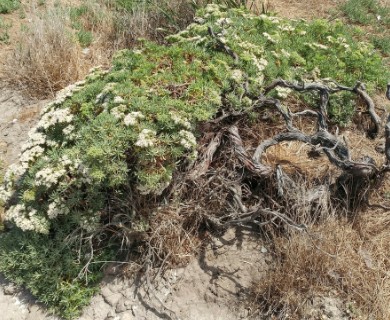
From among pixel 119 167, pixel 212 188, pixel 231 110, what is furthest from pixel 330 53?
pixel 119 167

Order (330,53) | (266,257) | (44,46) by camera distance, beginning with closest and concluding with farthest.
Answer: (266,257) < (330,53) < (44,46)

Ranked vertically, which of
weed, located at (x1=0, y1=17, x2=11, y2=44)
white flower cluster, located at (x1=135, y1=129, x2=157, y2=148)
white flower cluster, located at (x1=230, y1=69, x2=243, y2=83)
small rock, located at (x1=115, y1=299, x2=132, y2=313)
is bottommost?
small rock, located at (x1=115, y1=299, x2=132, y2=313)

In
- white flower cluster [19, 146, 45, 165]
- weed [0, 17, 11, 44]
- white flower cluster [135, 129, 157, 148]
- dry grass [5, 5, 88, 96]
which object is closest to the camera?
white flower cluster [135, 129, 157, 148]

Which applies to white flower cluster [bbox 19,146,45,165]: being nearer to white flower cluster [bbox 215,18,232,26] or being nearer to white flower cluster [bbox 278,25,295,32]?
white flower cluster [bbox 215,18,232,26]

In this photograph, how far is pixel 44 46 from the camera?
550 centimetres

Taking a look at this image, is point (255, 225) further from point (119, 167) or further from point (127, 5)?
point (127, 5)

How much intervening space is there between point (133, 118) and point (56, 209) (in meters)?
0.95

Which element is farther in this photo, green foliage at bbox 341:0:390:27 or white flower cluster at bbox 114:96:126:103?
green foliage at bbox 341:0:390:27

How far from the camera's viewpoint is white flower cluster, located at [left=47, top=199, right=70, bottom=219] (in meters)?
3.32

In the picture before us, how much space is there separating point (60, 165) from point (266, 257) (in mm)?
1833

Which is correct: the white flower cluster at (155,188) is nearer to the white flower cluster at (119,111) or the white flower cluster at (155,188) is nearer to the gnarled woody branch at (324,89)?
the white flower cluster at (119,111)

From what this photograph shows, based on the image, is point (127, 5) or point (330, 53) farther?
point (127, 5)

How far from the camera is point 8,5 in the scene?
697 centimetres

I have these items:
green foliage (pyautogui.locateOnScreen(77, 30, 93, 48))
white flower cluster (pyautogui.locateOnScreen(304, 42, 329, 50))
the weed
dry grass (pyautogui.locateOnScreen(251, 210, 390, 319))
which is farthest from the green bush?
the weed
